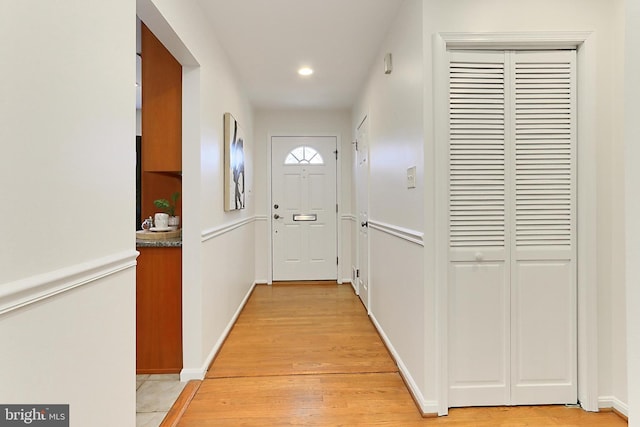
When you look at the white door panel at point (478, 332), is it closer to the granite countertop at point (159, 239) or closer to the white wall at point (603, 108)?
the white wall at point (603, 108)

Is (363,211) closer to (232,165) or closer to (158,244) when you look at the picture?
(232,165)

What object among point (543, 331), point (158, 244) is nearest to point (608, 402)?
point (543, 331)

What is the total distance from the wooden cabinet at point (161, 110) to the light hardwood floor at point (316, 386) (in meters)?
1.43

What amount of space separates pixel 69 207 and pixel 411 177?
165cm

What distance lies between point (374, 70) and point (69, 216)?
111 inches

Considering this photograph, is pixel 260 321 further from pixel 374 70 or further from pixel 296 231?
pixel 374 70

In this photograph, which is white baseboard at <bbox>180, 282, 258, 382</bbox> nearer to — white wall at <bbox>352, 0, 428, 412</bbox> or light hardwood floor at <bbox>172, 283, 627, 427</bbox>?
light hardwood floor at <bbox>172, 283, 627, 427</bbox>

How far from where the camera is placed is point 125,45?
4.32 feet

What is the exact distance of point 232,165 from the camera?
121 inches

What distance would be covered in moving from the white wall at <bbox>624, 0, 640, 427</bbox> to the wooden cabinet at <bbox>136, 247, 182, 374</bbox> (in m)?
2.16

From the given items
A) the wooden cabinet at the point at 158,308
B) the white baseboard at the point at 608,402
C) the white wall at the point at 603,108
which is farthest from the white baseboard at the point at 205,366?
the white baseboard at the point at 608,402

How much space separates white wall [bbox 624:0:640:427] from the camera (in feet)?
3.23

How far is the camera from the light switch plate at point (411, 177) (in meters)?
2.02

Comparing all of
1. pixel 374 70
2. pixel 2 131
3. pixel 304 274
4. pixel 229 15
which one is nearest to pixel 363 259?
pixel 304 274
